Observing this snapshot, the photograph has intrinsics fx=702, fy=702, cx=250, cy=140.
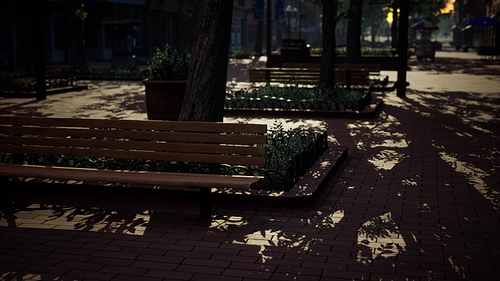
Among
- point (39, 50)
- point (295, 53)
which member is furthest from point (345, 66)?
point (295, 53)

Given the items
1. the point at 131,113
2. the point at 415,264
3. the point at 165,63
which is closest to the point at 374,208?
the point at 415,264

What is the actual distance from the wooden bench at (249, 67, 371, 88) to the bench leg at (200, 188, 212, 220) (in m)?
13.5

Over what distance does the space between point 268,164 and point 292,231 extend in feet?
6.52

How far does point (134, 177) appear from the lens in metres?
6.62

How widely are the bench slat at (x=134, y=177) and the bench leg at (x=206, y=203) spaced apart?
5.9 inches

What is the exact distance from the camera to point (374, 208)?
7094mm

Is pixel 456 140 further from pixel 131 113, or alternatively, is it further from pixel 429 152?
pixel 131 113

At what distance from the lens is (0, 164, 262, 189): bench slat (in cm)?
634

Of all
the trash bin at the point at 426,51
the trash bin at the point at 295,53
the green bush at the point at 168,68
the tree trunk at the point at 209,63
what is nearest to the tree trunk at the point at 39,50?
the green bush at the point at 168,68

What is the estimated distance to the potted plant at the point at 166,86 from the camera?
1067cm

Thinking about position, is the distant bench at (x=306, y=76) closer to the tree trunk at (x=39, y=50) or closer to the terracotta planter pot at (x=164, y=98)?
the tree trunk at (x=39, y=50)

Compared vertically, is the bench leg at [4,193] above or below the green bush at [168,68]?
below

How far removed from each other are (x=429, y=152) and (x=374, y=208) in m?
3.78

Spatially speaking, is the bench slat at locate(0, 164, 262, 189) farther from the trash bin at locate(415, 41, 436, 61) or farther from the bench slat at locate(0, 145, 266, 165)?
the trash bin at locate(415, 41, 436, 61)
